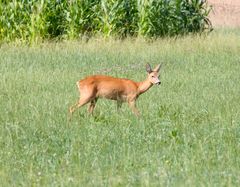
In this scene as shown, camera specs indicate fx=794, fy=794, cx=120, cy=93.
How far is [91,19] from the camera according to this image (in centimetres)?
2266

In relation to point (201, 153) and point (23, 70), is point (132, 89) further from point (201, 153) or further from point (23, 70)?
point (23, 70)

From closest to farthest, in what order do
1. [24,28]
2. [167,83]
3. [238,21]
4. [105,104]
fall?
[105,104] < [167,83] < [24,28] < [238,21]

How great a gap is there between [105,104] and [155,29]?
1085cm

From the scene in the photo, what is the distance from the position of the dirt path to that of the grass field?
2905 cm

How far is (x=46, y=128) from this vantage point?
9.38m

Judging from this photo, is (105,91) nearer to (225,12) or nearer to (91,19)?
(91,19)

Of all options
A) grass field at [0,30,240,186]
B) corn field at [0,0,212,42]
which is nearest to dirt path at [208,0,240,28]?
corn field at [0,0,212,42]

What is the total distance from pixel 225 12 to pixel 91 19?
27370mm

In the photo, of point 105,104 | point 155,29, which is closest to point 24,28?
point 155,29

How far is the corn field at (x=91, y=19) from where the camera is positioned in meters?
21.8

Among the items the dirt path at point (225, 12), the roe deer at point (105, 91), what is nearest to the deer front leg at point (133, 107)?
the roe deer at point (105, 91)

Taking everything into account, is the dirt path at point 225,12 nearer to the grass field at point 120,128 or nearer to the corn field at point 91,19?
the corn field at point 91,19

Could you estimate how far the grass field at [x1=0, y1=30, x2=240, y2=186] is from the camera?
710 centimetres

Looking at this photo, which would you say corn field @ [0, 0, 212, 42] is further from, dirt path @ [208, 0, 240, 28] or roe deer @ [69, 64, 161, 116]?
dirt path @ [208, 0, 240, 28]
